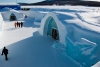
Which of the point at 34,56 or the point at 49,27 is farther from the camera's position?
the point at 49,27

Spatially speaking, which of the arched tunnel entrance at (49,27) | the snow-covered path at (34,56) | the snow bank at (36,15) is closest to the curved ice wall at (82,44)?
the snow-covered path at (34,56)

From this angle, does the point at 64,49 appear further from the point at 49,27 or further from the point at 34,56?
the point at 49,27

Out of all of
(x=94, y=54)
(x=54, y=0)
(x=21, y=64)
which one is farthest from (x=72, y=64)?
(x=54, y=0)

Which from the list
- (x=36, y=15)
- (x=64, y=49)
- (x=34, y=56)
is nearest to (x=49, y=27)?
(x=64, y=49)

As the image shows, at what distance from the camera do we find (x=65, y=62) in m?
11.0

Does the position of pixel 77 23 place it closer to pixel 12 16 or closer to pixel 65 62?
pixel 65 62

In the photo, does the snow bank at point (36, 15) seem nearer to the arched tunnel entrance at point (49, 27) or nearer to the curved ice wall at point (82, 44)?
the arched tunnel entrance at point (49, 27)

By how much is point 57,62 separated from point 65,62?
0.58 metres

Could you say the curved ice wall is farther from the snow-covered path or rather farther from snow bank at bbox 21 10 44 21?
snow bank at bbox 21 10 44 21

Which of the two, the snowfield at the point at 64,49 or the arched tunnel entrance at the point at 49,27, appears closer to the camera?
the snowfield at the point at 64,49

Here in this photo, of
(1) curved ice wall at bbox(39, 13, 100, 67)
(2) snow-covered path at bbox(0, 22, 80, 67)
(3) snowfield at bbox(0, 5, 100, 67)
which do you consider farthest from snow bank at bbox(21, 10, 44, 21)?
(1) curved ice wall at bbox(39, 13, 100, 67)

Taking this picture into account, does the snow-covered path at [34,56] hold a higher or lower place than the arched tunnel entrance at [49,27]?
lower

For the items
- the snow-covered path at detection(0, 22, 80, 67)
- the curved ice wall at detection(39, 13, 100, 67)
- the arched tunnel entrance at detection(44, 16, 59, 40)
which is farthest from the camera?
the arched tunnel entrance at detection(44, 16, 59, 40)

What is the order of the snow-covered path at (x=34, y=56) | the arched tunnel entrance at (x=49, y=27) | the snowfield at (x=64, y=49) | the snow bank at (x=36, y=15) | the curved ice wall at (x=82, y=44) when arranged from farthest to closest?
1. the snow bank at (x=36, y=15)
2. the arched tunnel entrance at (x=49, y=27)
3. the snow-covered path at (x=34, y=56)
4. the snowfield at (x=64, y=49)
5. the curved ice wall at (x=82, y=44)
